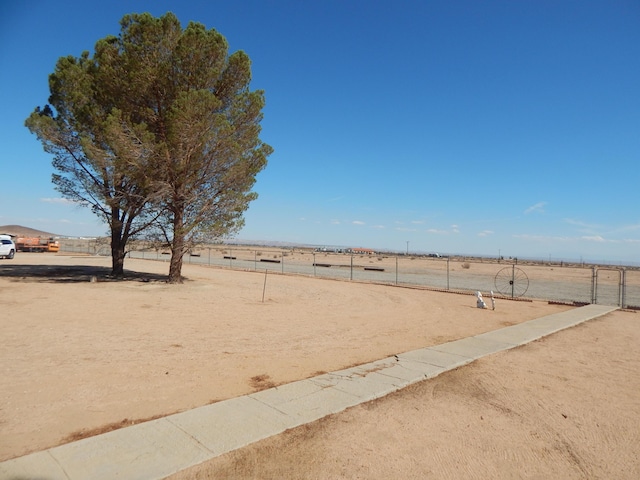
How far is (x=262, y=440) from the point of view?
3863mm

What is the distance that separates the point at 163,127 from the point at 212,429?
55.2 feet

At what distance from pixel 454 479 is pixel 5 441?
4333 millimetres

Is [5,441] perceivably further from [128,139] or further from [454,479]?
[128,139]

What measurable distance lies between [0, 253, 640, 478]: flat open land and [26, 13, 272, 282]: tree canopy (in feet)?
22.7

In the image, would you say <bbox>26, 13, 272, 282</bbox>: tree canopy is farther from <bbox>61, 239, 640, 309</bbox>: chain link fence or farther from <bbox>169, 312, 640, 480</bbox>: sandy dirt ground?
<bbox>169, 312, 640, 480</bbox>: sandy dirt ground

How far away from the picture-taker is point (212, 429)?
404 centimetres

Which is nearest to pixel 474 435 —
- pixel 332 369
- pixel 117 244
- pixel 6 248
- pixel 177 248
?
pixel 332 369

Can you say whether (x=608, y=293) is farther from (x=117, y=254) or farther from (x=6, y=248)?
(x=6, y=248)

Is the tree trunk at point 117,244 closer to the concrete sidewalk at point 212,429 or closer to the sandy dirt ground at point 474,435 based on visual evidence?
the concrete sidewalk at point 212,429

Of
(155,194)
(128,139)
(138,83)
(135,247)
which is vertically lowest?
(135,247)

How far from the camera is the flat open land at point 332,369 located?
12.1 ft

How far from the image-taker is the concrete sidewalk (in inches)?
128

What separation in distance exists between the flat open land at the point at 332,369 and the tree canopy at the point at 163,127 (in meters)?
6.91

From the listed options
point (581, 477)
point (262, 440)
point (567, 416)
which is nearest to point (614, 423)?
point (567, 416)
